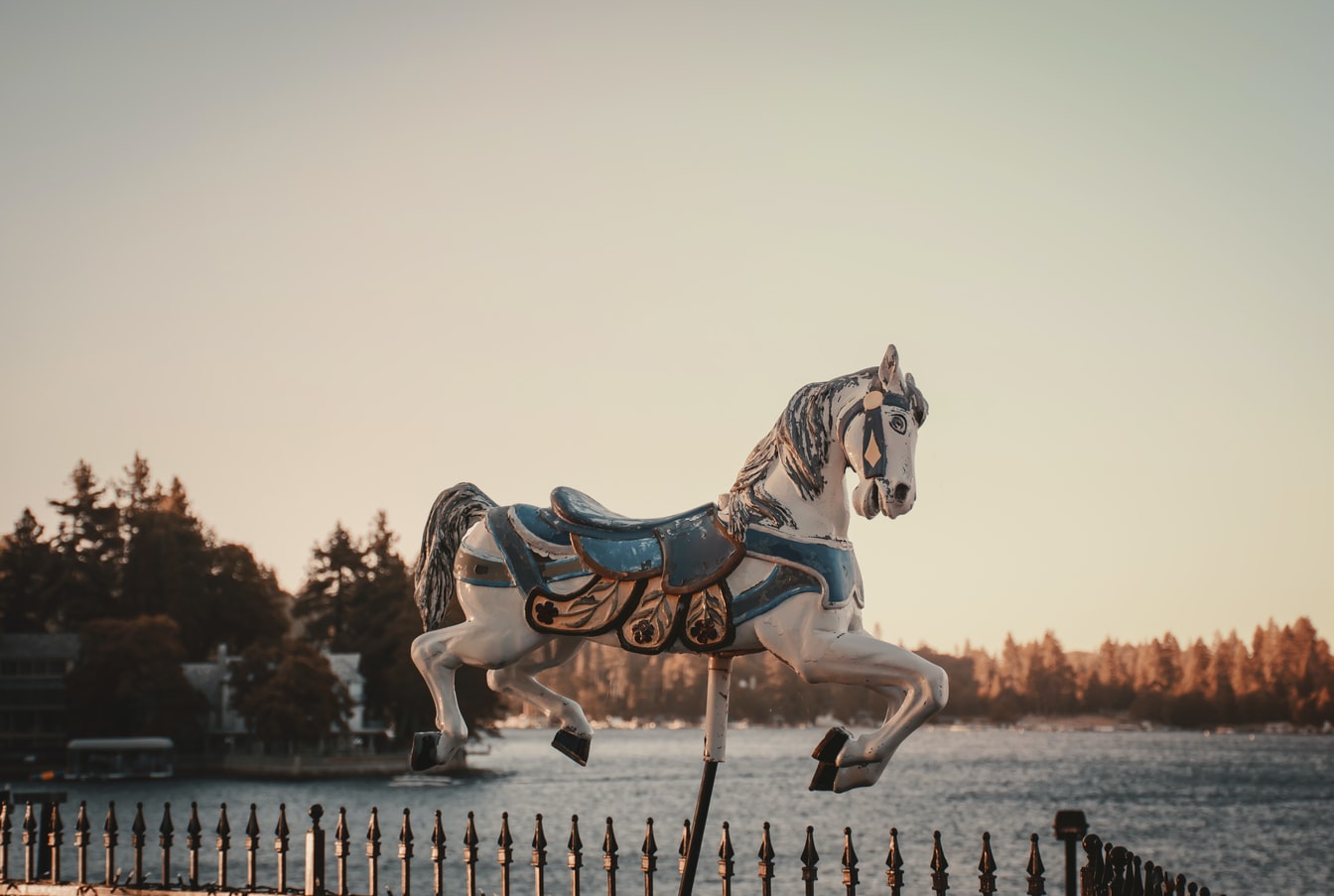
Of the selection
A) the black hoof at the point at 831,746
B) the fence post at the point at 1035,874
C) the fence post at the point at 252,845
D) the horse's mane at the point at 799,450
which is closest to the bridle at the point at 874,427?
the horse's mane at the point at 799,450

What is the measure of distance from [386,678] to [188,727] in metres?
9.10

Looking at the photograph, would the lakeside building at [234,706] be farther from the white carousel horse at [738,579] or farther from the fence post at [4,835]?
the white carousel horse at [738,579]

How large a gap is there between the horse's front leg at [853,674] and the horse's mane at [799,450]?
0.36 m

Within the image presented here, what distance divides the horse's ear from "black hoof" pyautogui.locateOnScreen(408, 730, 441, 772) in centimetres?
225

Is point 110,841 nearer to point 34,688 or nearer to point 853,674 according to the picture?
point 853,674

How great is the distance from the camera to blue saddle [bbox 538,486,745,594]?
5410 millimetres

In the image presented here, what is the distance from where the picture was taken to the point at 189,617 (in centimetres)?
6456

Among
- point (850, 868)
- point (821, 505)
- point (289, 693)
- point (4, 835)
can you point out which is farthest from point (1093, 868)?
point (289, 693)

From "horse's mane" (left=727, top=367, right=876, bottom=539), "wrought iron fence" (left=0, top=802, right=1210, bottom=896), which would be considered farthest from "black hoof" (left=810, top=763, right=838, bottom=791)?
"horse's mane" (left=727, top=367, right=876, bottom=539)

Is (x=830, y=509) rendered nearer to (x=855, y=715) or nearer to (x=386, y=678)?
(x=386, y=678)

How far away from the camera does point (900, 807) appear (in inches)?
2506

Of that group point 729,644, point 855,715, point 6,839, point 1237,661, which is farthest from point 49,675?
point 1237,661

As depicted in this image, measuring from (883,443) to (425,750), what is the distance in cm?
221

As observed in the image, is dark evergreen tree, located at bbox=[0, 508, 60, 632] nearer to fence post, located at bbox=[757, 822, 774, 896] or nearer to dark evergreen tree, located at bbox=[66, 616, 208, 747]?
dark evergreen tree, located at bbox=[66, 616, 208, 747]
